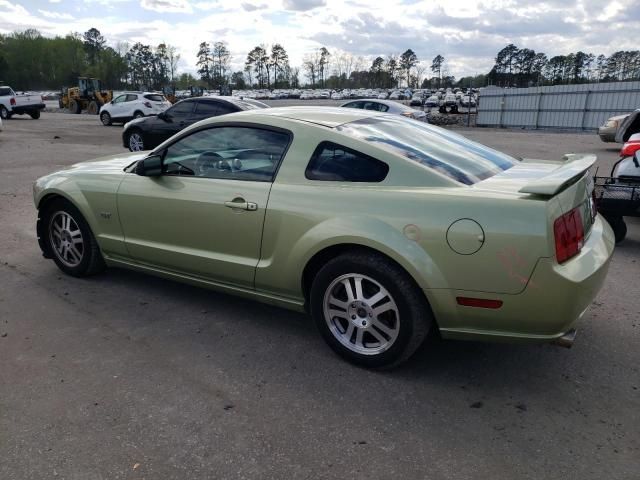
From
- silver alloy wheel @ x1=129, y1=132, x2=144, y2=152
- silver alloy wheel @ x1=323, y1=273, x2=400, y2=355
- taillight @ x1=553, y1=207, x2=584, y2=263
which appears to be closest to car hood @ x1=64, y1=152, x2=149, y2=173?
silver alloy wheel @ x1=323, y1=273, x2=400, y2=355

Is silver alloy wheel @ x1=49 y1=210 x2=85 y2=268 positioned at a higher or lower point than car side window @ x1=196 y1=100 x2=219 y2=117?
lower

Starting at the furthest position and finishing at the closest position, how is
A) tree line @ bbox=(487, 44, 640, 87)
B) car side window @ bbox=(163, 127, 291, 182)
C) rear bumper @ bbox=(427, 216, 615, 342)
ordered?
tree line @ bbox=(487, 44, 640, 87)
car side window @ bbox=(163, 127, 291, 182)
rear bumper @ bbox=(427, 216, 615, 342)

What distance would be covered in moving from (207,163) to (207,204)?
39 cm

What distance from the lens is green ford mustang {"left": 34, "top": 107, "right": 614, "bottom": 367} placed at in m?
2.69

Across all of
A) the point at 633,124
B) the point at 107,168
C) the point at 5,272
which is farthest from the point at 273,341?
the point at 633,124

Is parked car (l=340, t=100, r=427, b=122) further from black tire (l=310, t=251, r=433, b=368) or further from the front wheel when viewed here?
black tire (l=310, t=251, r=433, b=368)

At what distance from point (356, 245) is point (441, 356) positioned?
0.98 m

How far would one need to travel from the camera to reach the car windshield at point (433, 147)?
3174mm

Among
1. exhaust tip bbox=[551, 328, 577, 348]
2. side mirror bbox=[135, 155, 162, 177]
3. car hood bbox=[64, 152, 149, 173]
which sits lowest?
exhaust tip bbox=[551, 328, 577, 348]

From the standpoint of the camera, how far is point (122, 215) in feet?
13.8

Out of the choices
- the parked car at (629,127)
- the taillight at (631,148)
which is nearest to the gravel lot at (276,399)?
the taillight at (631,148)

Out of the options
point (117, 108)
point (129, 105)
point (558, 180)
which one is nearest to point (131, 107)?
point (129, 105)

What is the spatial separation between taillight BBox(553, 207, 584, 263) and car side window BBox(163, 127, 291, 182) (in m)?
1.76

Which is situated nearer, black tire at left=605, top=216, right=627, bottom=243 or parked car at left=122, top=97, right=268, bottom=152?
black tire at left=605, top=216, right=627, bottom=243
